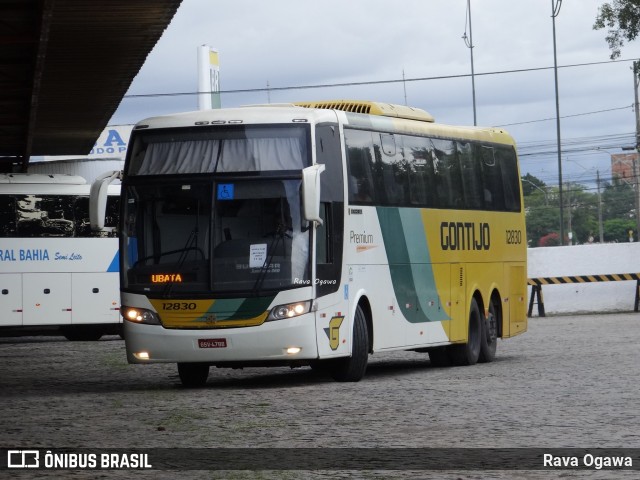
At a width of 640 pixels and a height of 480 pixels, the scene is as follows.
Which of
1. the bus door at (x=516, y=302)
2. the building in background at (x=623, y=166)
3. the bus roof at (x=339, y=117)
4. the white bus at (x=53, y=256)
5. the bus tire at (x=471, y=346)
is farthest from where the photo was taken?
the building in background at (x=623, y=166)

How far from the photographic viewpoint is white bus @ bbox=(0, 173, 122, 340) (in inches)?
1385

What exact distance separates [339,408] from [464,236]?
8.52 m

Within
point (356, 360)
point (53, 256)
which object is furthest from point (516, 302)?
point (53, 256)

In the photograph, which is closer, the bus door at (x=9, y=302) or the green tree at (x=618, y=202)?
the bus door at (x=9, y=302)

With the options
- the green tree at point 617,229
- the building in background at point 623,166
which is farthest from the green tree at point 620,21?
the green tree at point 617,229

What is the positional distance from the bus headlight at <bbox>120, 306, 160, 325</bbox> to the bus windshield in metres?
0.28

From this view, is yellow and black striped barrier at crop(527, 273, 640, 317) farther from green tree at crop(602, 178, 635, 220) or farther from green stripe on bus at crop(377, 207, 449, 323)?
green tree at crop(602, 178, 635, 220)

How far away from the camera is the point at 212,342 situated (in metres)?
18.0

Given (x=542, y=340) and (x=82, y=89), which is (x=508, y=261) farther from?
(x=82, y=89)

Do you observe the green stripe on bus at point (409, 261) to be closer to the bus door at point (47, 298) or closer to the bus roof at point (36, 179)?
the bus door at point (47, 298)

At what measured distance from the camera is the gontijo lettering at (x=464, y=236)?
73.9 feet

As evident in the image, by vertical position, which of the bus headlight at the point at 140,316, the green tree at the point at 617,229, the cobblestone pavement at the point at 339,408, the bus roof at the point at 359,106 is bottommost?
the cobblestone pavement at the point at 339,408

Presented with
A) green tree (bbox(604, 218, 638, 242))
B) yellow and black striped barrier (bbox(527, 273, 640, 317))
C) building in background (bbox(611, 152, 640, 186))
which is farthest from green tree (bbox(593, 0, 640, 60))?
green tree (bbox(604, 218, 638, 242))

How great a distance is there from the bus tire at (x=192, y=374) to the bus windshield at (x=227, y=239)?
145 cm
